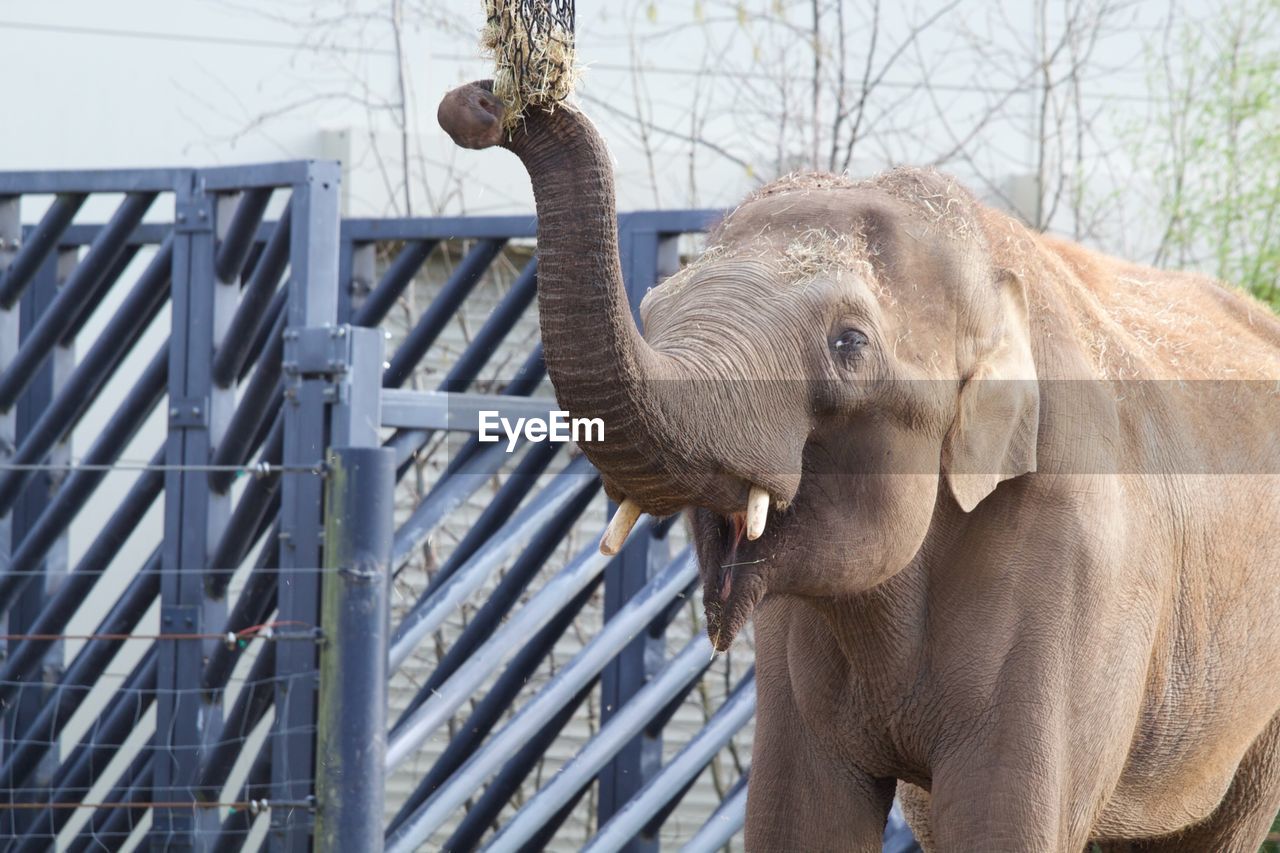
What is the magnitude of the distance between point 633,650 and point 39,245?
91.9 inches

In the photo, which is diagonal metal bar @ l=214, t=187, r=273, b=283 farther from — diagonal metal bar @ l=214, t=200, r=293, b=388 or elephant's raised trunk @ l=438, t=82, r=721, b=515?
elephant's raised trunk @ l=438, t=82, r=721, b=515

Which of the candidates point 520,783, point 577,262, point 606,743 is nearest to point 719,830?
point 606,743

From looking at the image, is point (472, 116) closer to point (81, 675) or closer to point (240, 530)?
point (240, 530)

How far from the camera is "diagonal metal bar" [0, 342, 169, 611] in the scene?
5.64 metres

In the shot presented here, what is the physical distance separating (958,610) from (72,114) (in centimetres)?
568

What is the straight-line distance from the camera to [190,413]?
531 cm

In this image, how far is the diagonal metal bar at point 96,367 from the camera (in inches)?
220

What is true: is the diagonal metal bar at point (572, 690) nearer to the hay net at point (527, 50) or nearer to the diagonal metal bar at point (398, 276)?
the diagonal metal bar at point (398, 276)

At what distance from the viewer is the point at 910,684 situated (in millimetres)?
3164

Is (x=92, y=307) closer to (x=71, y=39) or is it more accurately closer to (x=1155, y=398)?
(x=71, y=39)

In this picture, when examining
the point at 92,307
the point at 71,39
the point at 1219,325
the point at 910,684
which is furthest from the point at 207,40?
the point at 910,684

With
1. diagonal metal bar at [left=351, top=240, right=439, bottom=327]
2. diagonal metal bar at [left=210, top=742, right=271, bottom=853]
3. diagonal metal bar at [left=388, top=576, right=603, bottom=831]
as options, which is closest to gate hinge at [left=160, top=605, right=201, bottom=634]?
diagonal metal bar at [left=210, top=742, right=271, bottom=853]

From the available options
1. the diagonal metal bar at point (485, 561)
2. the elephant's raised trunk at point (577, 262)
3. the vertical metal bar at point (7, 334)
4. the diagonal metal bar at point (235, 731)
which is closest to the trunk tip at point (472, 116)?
the elephant's raised trunk at point (577, 262)

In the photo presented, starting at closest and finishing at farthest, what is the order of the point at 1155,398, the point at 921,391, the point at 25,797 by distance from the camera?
the point at 921,391, the point at 1155,398, the point at 25,797
